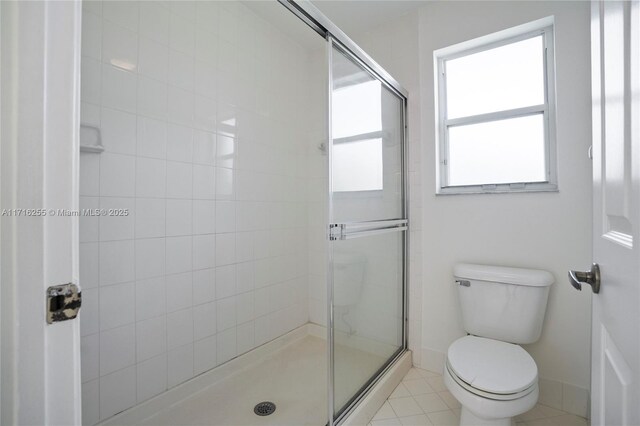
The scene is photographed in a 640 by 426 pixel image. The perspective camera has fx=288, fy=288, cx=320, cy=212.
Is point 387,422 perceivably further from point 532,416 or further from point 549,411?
point 549,411

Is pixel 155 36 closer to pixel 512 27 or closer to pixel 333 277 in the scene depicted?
pixel 333 277

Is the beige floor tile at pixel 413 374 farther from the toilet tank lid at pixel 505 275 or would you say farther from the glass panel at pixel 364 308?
the toilet tank lid at pixel 505 275

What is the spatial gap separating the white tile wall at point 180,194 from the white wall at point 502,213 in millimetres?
1013

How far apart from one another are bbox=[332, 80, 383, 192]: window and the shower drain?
1.27 meters

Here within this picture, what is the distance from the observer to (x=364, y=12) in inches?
80.3

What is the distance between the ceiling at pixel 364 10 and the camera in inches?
76.6

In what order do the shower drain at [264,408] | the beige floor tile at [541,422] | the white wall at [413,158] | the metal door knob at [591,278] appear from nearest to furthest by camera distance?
the metal door knob at [591,278] → the beige floor tile at [541,422] → the shower drain at [264,408] → the white wall at [413,158]

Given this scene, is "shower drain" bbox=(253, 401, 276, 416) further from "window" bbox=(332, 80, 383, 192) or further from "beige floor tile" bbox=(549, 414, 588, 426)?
"beige floor tile" bbox=(549, 414, 588, 426)

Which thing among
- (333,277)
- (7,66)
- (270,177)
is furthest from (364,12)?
(7,66)

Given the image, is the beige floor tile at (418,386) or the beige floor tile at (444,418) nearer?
the beige floor tile at (444,418)

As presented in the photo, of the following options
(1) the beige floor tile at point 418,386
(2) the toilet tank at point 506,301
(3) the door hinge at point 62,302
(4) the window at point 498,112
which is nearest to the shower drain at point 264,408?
(1) the beige floor tile at point 418,386

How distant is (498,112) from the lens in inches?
70.9

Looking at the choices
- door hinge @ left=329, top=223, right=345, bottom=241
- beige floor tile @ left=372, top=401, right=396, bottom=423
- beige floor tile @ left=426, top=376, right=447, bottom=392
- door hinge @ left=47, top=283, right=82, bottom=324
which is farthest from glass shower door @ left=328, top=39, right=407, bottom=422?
door hinge @ left=47, top=283, right=82, bottom=324

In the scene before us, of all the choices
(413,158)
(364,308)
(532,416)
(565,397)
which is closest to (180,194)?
(364,308)
